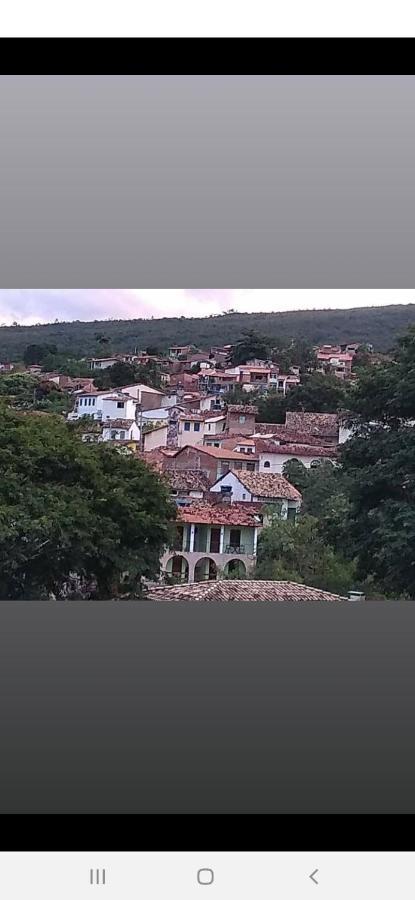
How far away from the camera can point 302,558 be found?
4.79m

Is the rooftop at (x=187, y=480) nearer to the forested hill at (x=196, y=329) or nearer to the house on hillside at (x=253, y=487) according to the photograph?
the house on hillside at (x=253, y=487)

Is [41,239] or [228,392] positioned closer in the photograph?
[41,239]

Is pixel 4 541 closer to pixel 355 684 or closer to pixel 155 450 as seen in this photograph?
pixel 155 450

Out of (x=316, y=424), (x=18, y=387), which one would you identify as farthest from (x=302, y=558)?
(x=18, y=387)

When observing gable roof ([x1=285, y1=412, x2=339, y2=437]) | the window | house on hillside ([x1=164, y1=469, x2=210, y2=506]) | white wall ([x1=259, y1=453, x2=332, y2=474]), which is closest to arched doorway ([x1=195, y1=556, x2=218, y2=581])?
the window

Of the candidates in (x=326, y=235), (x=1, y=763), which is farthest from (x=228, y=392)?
(x=1, y=763)

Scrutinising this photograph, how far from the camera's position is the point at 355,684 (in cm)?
384

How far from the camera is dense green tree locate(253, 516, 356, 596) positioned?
4.69 m

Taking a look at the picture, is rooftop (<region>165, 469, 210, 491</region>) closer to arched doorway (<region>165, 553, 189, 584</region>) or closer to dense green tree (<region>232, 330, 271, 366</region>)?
arched doorway (<region>165, 553, 189, 584</region>)

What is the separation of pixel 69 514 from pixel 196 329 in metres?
1.14

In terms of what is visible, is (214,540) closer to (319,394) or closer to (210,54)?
(319,394)

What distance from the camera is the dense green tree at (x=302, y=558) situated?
4691mm

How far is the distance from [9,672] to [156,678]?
0.60m

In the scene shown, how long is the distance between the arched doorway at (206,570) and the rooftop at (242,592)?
1.7 inches
